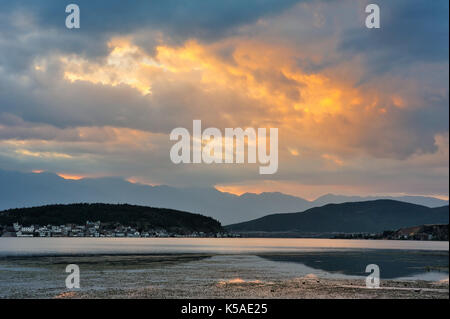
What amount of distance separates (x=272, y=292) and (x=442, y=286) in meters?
24.3

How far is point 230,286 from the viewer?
2409 inches

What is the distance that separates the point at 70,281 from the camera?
62562mm
